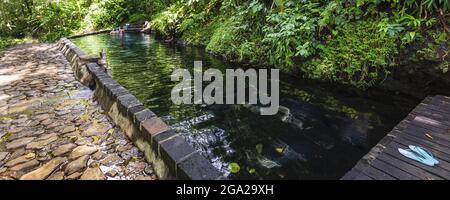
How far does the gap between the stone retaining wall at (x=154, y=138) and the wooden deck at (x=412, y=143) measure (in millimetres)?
1543

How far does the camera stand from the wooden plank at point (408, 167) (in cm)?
249

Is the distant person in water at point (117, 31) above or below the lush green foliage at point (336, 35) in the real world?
above

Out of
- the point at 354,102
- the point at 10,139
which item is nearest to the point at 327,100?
the point at 354,102

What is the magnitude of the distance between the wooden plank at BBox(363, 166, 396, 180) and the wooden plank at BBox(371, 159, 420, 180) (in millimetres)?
53

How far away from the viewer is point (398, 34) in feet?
17.0

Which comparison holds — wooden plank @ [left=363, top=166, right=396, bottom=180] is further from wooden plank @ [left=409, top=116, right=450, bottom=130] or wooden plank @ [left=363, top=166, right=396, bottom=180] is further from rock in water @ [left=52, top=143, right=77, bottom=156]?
rock in water @ [left=52, top=143, right=77, bottom=156]

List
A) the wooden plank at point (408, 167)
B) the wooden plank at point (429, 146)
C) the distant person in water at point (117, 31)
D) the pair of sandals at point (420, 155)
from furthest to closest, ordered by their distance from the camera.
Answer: the distant person in water at point (117, 31), the wooden plank at point (429, 146), the pair of sandals at point (420, 155), the wooden plank at point (408, 167)

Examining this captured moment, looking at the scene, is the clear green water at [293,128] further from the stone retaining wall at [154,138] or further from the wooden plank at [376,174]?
the stone retaining wall at [154,138]

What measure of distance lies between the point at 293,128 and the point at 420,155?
6.07 feet

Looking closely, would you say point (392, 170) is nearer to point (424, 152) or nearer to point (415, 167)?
point (415, 167)

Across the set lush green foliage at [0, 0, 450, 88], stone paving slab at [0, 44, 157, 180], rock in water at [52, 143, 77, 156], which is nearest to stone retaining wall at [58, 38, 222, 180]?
stone paving slab at [0, 44, 157, 180]

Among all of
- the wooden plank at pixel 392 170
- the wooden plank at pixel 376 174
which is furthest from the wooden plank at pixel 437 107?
the wooden plank at pixel 376 174

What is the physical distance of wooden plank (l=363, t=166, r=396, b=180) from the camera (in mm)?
2520

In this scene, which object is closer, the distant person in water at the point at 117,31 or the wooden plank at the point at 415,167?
the wooden plank at the point at 415,167
